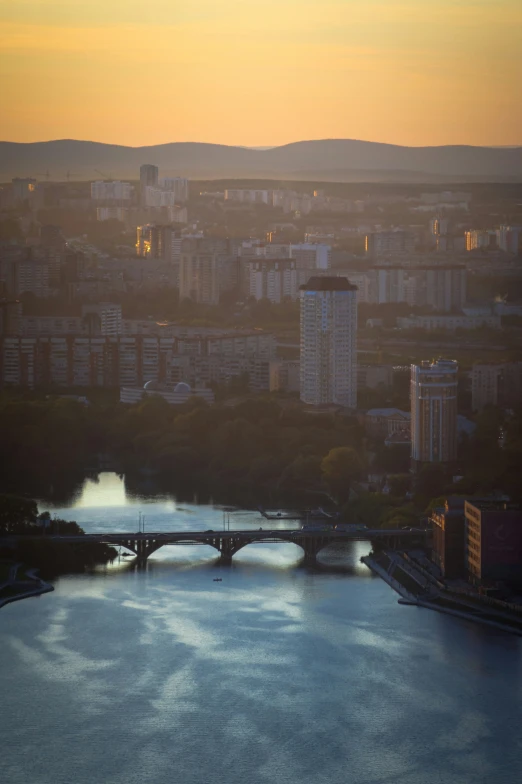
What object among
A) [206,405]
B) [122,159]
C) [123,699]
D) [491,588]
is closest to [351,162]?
[122,159]

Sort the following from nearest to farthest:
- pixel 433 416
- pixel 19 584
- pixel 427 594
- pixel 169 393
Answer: pixel 427 594 → pixel 19 584 → pixel 433 416 → pixel 169 393

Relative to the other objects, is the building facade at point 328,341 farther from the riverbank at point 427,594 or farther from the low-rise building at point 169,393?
the riverbank at point 427,594

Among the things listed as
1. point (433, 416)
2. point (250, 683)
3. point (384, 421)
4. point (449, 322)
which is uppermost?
point (449, 322)

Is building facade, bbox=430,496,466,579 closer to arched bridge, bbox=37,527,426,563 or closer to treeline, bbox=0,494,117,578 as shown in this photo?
arched bridge, bbox=37,527,426,563

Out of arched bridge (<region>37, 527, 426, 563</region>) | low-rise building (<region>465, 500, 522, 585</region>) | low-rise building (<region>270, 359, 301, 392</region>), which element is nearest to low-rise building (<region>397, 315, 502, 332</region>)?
low-rise building (<region>270, 359, 301, 392</region>)

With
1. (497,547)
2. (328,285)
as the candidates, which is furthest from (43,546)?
(328,285)

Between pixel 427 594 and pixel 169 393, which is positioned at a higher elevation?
pixel 169 393

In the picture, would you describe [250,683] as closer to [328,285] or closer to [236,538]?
[236,538]
